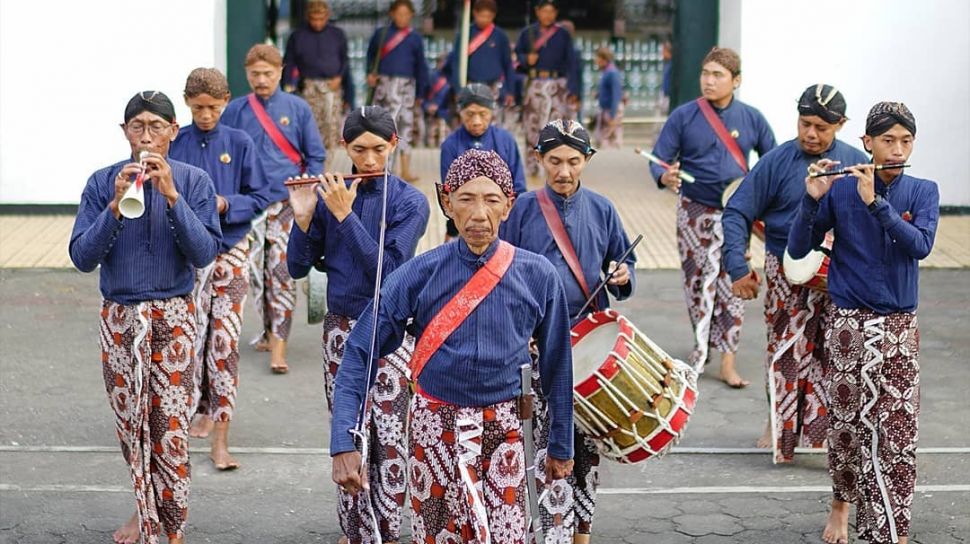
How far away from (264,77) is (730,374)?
3.48 metres

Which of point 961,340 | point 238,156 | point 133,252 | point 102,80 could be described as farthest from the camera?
point 102,80

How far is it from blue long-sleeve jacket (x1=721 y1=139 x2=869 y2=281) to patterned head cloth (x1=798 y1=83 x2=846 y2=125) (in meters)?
0.24

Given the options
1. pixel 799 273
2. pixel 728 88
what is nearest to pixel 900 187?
pixel 799 273

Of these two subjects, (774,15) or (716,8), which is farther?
(716,8)

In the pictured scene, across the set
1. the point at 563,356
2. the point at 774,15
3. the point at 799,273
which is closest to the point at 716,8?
the point at 774,15

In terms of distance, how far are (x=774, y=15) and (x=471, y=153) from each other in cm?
991

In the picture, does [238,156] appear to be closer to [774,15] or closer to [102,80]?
[102,80]

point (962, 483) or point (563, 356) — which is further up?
point (563, 356)

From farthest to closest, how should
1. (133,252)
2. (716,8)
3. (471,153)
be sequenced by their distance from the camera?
(716,8) < (133,252) < (471,153)

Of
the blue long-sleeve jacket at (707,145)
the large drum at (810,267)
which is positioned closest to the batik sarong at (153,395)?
the large drum at (810,267)

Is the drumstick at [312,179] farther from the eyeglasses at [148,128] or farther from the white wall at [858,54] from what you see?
the white wall at [858,54]

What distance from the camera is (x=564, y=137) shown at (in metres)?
6.51

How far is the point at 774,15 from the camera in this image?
1470cm

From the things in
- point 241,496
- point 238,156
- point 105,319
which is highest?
point 238,156
